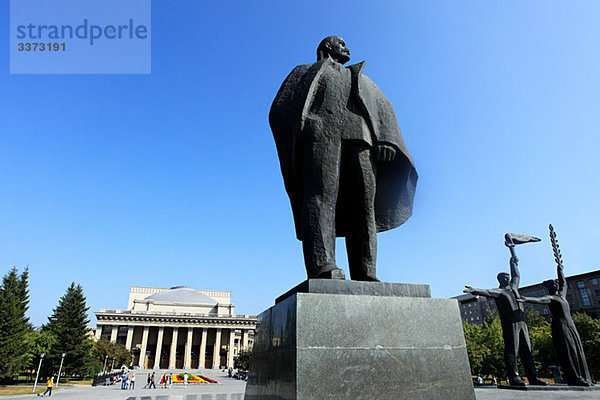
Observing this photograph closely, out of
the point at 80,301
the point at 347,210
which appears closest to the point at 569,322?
the point at 347,210

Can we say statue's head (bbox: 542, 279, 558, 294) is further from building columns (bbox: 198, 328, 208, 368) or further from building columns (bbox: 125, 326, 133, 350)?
building columns (bbox: 125, 326, 133, 350)

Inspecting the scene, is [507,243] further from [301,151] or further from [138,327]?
[138,327]

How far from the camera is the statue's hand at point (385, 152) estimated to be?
4141 mm

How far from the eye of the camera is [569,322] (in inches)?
397

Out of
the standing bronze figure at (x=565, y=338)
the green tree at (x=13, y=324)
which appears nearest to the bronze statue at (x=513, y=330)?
the standing bronze figure at (x=565, y=338)

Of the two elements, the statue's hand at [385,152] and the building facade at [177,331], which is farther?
the building facade at [177,331]

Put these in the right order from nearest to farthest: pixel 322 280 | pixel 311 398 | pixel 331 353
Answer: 1. pixel 311 398
2. pixel 331 353
3. pixel 322 280

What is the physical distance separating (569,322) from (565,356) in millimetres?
1007

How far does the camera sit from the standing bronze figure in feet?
30.9

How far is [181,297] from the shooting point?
95812 mm

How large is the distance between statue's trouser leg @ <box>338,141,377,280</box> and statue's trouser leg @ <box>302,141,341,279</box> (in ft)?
0.75

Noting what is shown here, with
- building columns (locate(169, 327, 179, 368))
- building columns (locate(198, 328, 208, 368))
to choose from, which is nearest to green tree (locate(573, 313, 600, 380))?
building columns (locate(198, 328, 208, 368))

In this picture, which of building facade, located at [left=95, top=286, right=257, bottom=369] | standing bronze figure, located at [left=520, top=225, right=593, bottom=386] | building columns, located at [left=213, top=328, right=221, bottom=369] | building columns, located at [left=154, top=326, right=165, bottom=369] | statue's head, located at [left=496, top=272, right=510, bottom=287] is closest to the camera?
standing bronze figure, located at [left=520, top=225, right=593, bottom=386]

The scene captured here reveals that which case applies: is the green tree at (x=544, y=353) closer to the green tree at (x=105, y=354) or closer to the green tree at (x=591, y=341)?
the green tree at (x=591, y=341)
